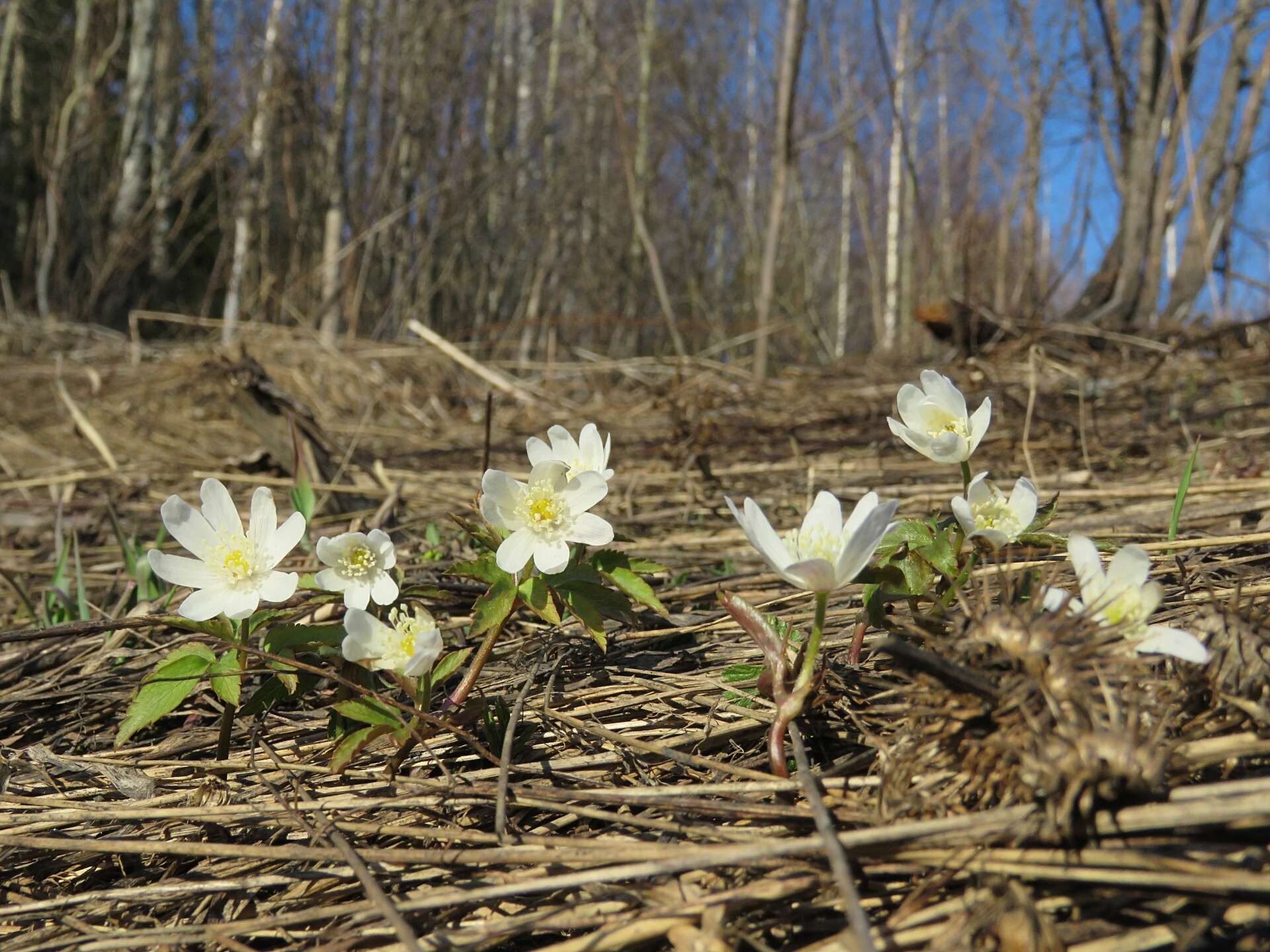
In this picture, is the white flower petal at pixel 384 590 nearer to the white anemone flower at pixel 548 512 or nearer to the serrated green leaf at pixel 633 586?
the white anemone flower at pixel 548 512

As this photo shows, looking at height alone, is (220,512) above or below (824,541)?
above

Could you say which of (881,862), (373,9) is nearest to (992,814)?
(881,862)

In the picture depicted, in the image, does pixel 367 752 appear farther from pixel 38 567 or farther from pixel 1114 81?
pixel 1114 81

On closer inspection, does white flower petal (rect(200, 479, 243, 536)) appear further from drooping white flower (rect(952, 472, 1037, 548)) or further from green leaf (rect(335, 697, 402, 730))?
drooping white flower (rect(952, 472, 1037, 548))

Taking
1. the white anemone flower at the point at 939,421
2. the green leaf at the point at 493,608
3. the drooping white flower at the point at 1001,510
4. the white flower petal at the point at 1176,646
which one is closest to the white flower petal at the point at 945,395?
the white anemone flower at the point at 939,421

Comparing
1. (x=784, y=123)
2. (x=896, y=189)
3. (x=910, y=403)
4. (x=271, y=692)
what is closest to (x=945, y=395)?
(x=910, y=403)

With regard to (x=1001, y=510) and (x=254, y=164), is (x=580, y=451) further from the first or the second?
(x=254, y=164)

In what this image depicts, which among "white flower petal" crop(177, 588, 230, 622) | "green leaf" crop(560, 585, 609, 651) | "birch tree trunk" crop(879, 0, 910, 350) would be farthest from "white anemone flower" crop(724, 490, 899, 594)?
"birch tree trunk" crop(879, 0, 910, 350)
